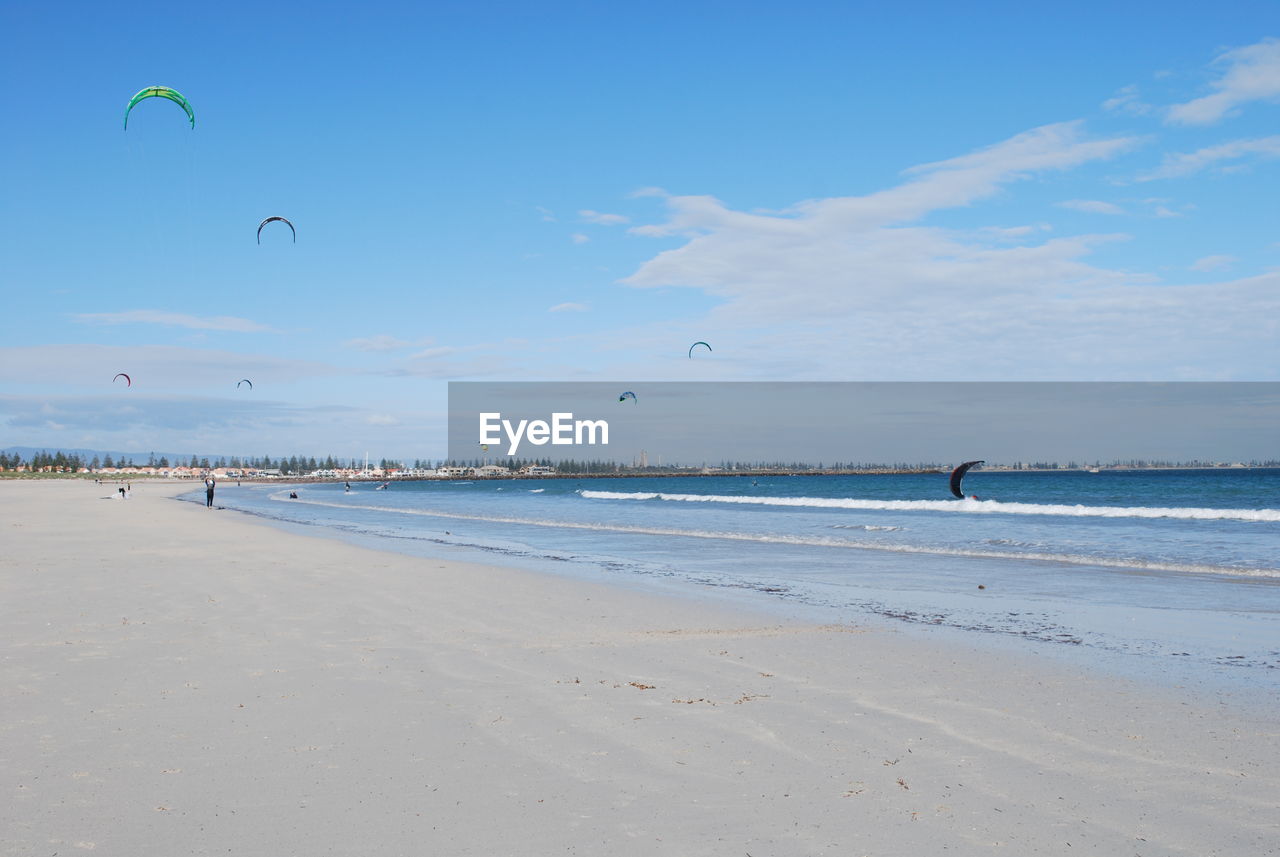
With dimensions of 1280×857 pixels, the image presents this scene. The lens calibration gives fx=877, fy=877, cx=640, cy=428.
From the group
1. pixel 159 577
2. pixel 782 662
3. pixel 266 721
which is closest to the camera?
pixel 266 721

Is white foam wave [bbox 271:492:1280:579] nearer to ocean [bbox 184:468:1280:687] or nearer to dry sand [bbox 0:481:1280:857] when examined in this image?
ocean [bbox 184:468:1280:687]

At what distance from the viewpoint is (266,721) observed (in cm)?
625

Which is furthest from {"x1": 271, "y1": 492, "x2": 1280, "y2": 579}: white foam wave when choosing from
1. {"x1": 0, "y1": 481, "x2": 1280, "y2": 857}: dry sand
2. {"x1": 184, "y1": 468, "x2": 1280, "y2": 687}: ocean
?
{"x1": 0, "y1": 481, "x2": 1280, "y2": 857}: dry sand

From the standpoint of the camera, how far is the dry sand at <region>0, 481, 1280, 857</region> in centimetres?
440

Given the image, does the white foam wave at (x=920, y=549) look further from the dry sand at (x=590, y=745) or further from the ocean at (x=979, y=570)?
the dry sand at (x=590, y=745)

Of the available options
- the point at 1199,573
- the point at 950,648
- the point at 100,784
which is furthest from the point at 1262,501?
the point at 100,784

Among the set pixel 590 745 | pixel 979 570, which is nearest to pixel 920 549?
pixel 979 570

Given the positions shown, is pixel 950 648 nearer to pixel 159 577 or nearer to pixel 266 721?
pixel 266 721

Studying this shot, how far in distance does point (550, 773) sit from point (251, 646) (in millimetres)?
5106

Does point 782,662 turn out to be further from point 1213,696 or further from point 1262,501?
point 1262,501

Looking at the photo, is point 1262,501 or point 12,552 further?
point 1262,501

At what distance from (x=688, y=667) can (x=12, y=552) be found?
1759cm

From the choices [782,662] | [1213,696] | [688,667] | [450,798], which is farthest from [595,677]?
[1213,696]

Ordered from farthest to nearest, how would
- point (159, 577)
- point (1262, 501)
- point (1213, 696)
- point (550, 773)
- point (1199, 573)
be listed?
1. point (1262, 501)
2. point (1199, 573)
3. point (159, 577)
4. point (1213, 696)
5. point (550, 773)
